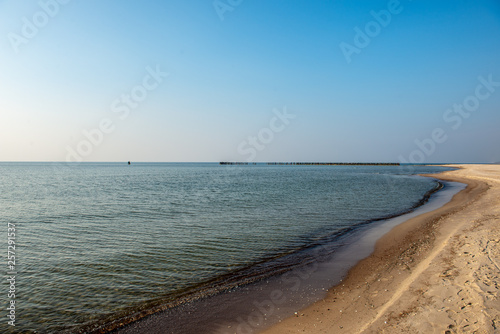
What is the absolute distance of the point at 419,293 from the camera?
8.12m

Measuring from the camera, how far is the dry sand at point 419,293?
6586 mm

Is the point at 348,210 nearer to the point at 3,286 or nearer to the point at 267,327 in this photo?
the point at 267,327

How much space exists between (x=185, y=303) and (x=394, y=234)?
13.7 m

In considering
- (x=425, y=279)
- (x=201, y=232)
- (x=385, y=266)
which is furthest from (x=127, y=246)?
(x=425, y=279)

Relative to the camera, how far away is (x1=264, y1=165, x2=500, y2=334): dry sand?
6586 millimetres

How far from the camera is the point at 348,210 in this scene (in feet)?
85.1

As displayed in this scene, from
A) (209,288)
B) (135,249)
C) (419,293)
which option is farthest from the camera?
(135,249)

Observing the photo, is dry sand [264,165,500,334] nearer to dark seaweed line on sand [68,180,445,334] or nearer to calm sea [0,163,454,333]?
dark seaweed line on sand [68,180,445,334]

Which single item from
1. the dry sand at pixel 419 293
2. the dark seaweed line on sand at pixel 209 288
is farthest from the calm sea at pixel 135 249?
the dry sand at pixel 419 293

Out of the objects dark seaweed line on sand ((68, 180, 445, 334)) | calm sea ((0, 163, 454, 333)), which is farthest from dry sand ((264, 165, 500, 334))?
calm sea ((0, 163, 454, 333))

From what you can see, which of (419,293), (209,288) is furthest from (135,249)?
(419,293)

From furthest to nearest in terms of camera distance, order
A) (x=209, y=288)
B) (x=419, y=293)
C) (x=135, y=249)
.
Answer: (x=135, y=249)
(x=209, y=288)
(x=419, y=293)

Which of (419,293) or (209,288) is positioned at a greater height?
(209,288)

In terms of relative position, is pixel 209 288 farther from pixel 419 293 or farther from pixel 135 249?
pixel 419 293
